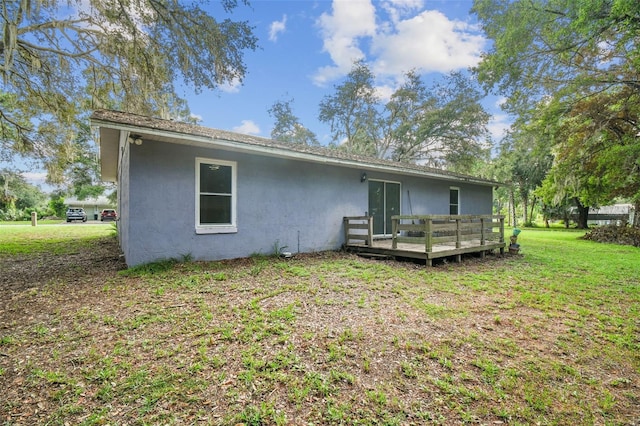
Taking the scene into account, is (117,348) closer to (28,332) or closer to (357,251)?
(28,332)

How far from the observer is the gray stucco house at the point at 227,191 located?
19.3 feet

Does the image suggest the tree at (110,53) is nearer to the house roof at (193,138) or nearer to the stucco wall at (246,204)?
the house roof at (193,138)

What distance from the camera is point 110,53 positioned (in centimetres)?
920

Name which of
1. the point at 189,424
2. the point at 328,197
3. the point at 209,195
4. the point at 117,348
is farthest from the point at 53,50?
the point at 189,424

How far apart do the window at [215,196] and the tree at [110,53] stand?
143 inches

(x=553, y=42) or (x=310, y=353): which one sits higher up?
(x=553, y=42)

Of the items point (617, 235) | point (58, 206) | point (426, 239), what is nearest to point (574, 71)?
point (426, 239)

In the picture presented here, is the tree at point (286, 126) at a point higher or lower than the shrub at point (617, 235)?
higher

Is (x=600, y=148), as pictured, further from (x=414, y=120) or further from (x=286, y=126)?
(x=286, y=126)

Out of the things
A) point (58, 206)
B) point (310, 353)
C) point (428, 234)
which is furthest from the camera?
point (58, 206)

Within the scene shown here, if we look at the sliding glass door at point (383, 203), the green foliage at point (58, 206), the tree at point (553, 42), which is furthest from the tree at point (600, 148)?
the green foliage at point (58, 206)

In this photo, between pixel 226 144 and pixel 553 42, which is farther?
pixel 226 144

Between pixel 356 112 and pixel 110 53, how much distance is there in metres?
18.8

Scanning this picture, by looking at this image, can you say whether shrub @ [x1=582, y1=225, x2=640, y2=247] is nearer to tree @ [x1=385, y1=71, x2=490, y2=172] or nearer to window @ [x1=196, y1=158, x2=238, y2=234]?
tree @ [x1=385, y1=71, x2=490, y2=172]
